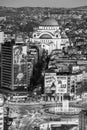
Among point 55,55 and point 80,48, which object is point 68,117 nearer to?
point 55,55

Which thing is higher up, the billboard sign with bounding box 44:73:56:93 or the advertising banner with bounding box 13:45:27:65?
the advertising banner with bounding box 13:45:27:65

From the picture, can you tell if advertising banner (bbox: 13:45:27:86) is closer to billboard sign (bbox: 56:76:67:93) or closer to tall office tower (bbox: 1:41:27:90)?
tall office tower (bbox: 1:41:27:90)

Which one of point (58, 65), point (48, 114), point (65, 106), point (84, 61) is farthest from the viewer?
point (84, 61)

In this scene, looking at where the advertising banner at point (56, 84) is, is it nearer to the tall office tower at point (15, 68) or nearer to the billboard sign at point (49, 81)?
the billboard sign at point (49, 81)

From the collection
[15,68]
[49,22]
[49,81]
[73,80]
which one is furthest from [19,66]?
[49,22]

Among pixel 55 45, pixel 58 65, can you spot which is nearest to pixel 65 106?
pixel 58 65

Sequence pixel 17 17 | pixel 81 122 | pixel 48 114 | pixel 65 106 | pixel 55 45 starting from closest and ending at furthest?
1. pixel 81 122
2. pixel 48 114
3. pixel 65 106
4. pixel 55 45
5. pixel 17 17

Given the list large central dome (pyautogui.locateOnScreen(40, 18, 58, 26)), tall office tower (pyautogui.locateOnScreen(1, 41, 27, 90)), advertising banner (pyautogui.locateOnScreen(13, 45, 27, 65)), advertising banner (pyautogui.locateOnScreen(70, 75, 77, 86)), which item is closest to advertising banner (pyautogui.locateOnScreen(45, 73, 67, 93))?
advertising banner (pyautogui.locateOnScreen(70, 75, 77, 86))
